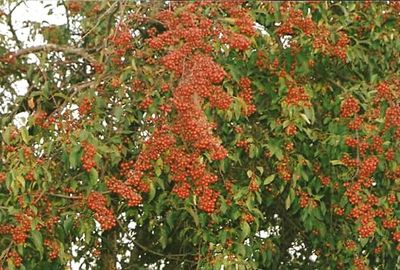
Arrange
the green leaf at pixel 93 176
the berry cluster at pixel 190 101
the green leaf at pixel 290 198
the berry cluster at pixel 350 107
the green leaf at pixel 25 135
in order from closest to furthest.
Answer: the berry cluster at pixel 190 101 → the green leaf at pixel 93 176 → the green leaf at pixel 25 135 → the berry cluster at pixel 350 107 → the green leaf at pixel 290 198

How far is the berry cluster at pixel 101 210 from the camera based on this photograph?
4.05m

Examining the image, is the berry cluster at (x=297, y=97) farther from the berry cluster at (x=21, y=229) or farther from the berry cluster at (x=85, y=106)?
the berry cluster at (x=21, y=229)

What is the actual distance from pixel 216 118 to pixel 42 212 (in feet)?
3.04

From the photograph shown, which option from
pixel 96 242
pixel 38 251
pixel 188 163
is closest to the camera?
pixel 188 163

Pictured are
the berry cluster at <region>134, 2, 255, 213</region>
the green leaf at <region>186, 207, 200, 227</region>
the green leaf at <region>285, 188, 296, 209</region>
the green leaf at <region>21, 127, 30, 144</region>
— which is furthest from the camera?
the green leaf at <region>285, 188, 296, 209</region>

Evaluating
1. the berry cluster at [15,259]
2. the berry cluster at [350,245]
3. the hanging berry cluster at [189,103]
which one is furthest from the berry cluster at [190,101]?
the berry cluster at [350,245]

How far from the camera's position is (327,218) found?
4.91m

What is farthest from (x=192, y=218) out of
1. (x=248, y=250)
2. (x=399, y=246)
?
(x=399, y=246)

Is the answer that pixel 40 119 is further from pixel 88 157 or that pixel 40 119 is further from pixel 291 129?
pixel 291 129

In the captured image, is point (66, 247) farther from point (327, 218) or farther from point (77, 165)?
point (327, 218)

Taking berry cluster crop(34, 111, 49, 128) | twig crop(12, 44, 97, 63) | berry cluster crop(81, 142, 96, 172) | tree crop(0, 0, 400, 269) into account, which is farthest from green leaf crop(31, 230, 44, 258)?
twig crop(12, 44, 97, 63)

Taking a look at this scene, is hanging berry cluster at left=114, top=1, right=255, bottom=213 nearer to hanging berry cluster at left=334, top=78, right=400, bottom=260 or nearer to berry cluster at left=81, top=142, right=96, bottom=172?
berry cluster at left=81, top=142, right=96, bottom=172

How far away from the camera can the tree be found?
13.5ft

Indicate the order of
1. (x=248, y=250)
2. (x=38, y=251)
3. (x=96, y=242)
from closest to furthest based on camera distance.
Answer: (x=38, y=251)
(x=248, y=250)
(x=96, y=242)
